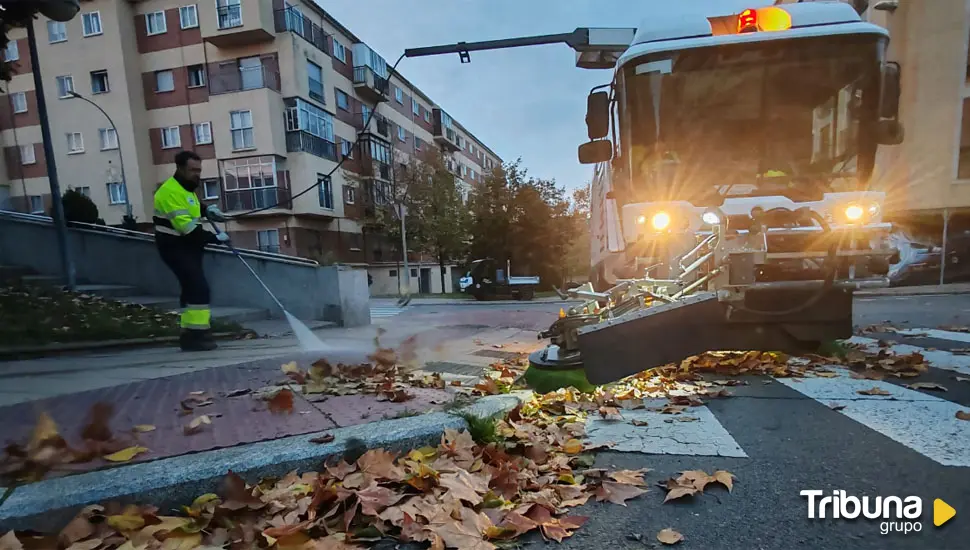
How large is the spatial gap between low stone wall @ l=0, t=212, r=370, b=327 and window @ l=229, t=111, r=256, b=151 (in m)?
9.83

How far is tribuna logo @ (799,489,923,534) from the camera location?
1.51 metres

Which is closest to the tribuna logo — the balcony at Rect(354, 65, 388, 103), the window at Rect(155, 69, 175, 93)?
the window at Rect(155, 69, 175, 93)

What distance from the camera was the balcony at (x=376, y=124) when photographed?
961 inches

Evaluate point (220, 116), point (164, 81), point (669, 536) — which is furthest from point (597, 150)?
point (220, 116)

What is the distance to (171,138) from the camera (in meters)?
12.6

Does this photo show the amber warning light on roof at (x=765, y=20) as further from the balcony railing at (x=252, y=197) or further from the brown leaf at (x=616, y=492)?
the balcony railing at (x=252, y=197)

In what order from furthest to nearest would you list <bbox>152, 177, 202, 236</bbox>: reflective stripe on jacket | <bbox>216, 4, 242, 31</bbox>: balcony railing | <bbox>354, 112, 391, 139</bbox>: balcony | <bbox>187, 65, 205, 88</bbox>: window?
1. <bbox>354, 112, 391, 139</bbox>: balcony
2. <bbox>187, 65, 205, 88</bbox>: window
3. <bbox>216, 4, 242, 31</bbox>: balcony railing
4. <bbox>152, 177, 202, 236</bbox>: reflective stripe on jacket

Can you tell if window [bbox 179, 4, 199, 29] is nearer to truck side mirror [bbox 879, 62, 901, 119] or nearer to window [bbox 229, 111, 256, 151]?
window [bbox 229, 111, 256, 151]

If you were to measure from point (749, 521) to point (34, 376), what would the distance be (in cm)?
479

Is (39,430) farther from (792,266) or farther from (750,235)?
(792,266)

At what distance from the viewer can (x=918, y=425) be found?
229 cm

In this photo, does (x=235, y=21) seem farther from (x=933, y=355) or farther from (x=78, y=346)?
(x=933, y=355)

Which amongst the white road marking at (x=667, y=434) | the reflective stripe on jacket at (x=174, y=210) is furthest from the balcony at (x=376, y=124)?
the white road marking at (x=667, y=434)

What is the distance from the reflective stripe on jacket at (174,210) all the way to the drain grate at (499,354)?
3359 mm
